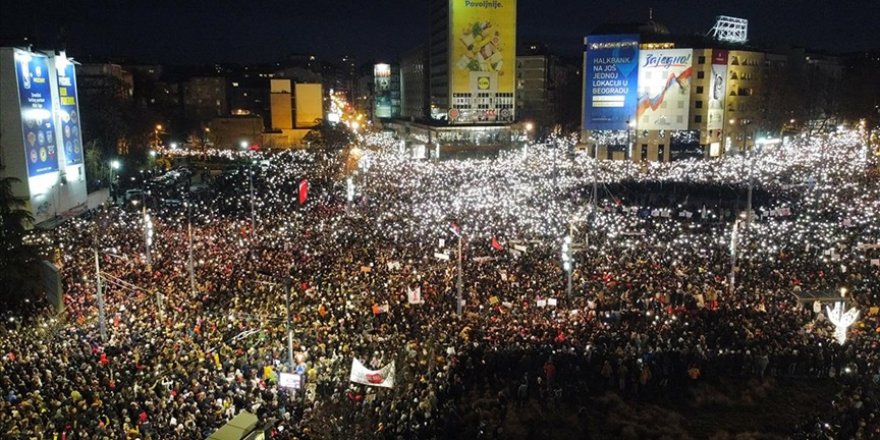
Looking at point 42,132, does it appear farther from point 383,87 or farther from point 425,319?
point 383,87

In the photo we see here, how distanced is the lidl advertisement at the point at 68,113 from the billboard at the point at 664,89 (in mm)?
43497

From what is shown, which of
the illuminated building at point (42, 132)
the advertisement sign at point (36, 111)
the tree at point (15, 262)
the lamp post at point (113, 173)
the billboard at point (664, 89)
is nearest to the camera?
the tree at point (15, 262)

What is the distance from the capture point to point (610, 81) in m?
56.4

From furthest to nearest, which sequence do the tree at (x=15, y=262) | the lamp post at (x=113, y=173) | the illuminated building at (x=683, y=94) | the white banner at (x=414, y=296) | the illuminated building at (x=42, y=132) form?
the illuminated building at (x=683, y=94) < the lamp post at (x=113, y=173) < the illuminated building at (x=42, y=132) < the tree at (x=15, y=262) < the white banner at (x=414, y=296)

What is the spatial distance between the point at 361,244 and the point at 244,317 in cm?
875

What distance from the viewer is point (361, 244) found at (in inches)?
963

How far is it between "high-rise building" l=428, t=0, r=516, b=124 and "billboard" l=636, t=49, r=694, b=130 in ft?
58.5

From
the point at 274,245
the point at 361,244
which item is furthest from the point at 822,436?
the point at 274,245

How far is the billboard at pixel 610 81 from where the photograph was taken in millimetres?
55562

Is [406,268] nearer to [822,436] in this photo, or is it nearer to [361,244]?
[361,244]

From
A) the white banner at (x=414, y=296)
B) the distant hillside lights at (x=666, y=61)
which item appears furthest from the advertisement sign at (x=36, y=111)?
the distant hillside lights at (x=666, y=61)

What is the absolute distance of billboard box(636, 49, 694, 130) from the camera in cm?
5716

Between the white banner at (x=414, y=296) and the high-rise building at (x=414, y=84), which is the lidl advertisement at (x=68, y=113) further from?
the high-rise building at (x=414, y=84)

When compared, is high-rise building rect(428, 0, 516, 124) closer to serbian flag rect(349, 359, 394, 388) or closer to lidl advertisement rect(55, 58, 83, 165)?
lidl advertisement rect(55, 58, 83, 165)
